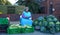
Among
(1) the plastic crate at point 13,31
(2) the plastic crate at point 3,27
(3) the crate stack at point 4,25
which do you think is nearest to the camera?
(1) the plastic crate at point 13,31

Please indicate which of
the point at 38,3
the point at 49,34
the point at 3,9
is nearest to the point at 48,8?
the point at 38,3

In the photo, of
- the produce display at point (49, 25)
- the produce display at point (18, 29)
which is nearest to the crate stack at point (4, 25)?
the produce display at point (18, 29)

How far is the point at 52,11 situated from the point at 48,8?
91 centimetres

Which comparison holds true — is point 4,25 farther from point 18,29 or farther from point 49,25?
point 49,25

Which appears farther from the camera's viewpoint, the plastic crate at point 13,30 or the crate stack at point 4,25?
the crate stack at point 4,25

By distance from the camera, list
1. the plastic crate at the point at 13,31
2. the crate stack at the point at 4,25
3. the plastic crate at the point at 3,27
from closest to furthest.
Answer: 1. the plastic crate at the point at 13,31
2. the crate stack at the point at 4,25
3. the plastic crate at the point at 3,27

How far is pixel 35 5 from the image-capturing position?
25281mm

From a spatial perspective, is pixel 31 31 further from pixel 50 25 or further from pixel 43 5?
pixel 43 5

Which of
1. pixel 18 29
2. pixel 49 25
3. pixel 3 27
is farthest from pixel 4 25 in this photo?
pixel 49 25

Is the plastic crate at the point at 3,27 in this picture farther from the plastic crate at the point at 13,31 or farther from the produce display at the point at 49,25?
the produce display at the point at 49,25

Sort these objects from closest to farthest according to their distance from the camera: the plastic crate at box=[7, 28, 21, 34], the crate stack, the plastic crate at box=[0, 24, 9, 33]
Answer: the plastic crate at box=[7, 28, 21, 34]
the crate stack
the plastic crate at box=[0, 24, 9, 33]

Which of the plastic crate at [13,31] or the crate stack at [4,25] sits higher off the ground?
the crate stack at [4,25]

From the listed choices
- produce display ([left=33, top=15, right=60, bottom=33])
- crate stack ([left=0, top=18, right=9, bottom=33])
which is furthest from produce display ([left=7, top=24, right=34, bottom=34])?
produce display ([left=33, top=15, right=60, bottom=33])

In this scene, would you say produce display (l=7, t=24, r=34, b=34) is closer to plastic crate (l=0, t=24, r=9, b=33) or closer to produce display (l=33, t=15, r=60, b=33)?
plastic crate (l=0, t=24, r=9, b=33)
